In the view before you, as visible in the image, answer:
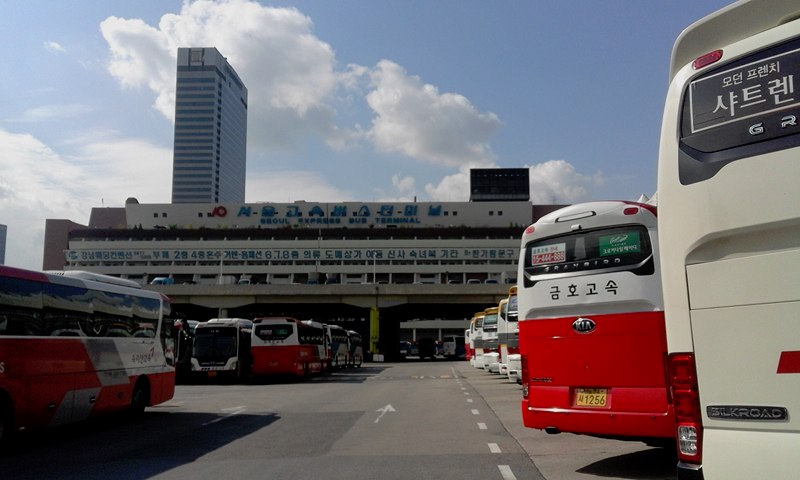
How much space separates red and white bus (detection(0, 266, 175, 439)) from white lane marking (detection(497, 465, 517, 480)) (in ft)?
23.9

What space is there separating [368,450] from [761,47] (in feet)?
26.2

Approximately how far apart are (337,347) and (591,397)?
120 ft

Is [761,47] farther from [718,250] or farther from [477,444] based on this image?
[477,444]

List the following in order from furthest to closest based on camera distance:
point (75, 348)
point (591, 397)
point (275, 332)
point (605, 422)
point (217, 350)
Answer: point (275, 332) → point (217, 350) → point (75, 348) → point (591, 397) → point (605, 422)

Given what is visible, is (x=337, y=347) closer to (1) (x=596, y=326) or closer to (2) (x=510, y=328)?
(2) (x=510, y=328)

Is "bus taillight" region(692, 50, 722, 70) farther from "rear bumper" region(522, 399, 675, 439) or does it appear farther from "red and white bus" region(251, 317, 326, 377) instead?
"red and white bus" region(251, 317, 326, 377)

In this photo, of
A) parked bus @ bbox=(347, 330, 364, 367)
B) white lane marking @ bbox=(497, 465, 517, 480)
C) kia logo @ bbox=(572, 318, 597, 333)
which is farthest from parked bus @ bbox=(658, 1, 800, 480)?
parked bus @ bbox=(347, 330, 364, 367)

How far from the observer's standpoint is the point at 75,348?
487 inches

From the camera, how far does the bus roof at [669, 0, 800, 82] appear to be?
4531 millimetres

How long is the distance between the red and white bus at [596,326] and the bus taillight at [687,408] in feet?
9.77

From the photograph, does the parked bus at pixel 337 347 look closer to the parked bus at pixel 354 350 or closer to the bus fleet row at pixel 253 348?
the parked bus at pixel 354 350

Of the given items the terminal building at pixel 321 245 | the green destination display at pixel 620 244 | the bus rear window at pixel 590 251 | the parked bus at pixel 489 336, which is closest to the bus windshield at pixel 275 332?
Result: the parked bus at pixel 489 336

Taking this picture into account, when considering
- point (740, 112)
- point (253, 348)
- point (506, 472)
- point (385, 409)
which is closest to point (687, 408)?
point (740, 112)

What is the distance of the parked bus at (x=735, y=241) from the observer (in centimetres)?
416
